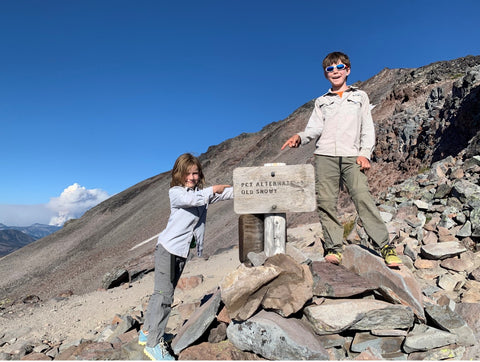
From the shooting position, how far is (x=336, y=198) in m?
4.29

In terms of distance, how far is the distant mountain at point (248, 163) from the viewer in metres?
11.4

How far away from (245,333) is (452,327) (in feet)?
6.88

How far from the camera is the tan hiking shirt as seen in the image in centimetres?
413

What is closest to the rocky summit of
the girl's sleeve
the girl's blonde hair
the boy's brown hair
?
the girl's sleeve

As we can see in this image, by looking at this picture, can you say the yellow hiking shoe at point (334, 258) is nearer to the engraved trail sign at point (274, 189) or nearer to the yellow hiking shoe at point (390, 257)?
the yellow hiking shoe at point (390, 257)

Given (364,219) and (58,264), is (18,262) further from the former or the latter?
(364,219)

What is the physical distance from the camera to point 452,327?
3.16 metres

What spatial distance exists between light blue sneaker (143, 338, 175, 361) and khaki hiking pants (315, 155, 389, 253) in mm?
2466

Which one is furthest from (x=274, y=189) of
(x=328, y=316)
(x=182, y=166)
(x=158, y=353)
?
(x=158, y=353)

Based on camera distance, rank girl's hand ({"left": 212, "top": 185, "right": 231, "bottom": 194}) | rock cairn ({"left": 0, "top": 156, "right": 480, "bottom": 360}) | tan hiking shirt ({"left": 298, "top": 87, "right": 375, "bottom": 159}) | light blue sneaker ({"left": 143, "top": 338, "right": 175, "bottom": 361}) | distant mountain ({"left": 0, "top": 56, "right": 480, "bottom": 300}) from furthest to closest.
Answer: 1. distant mountain ({"left": 0, "top": 56, "right": 480, "bottom": 300})
2. tan hiking shirt ({"left": 298, "top": 87, "right": 375, "bottom": 159})
3. girl's hand ({"left": 212, "top": 185, "right": 231, "bottom": 194})
4. light blue sneaker ({"left": 143, "top": 338, "right": 175, "bottom": 361})
5. rock cairn ({"left": 0, "top": 156, "right": 480, "bottom": 360})

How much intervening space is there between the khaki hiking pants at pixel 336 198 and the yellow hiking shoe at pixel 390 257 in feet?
0.24

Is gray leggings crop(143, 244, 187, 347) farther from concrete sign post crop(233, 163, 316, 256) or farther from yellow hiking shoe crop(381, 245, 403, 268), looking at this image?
yellow hiking shoe crop(381, 245, 403, 268)

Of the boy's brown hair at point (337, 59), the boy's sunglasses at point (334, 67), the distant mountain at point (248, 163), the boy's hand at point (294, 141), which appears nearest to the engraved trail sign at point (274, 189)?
the boy's hand at point (294, 141)

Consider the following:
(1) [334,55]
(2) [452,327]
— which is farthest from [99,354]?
(1) [334,55]
